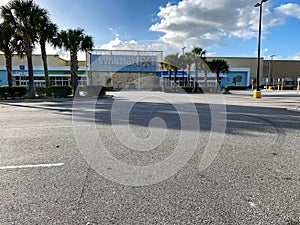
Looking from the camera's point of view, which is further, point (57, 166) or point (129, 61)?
point (129, 61)

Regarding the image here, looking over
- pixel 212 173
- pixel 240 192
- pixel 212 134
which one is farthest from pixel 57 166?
pixel 212 134

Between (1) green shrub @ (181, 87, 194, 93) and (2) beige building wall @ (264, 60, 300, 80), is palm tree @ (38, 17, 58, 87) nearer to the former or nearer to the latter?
(1) green shrub @ (181, 87, 194, 93)

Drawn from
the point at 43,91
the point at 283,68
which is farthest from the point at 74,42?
the point at 283,68

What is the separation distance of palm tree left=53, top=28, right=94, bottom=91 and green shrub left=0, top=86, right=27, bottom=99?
4808 mm

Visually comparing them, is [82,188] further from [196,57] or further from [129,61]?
[129,61]

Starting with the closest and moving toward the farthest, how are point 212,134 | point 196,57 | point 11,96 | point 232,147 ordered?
point 232,147
point 212,134
point 11,96
point 196,57

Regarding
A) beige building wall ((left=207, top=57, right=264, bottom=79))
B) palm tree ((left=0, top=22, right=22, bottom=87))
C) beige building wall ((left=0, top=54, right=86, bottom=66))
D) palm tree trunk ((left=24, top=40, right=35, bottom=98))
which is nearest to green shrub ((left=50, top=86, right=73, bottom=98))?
palm tree trunk ((left=24, top=40, right=35, bottom=98))


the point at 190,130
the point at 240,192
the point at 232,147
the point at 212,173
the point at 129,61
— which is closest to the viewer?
the point at 240,192

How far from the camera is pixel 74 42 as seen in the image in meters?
20.5

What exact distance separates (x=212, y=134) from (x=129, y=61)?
39275mm

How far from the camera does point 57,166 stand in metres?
3.54

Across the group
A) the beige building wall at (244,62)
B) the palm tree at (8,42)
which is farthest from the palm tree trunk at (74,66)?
the beige building wall at (244,62)

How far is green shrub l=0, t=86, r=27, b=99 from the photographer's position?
18.2 meters

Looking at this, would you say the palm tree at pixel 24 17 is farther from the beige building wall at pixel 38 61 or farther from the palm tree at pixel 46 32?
the beige building wall at pixel 38 61
